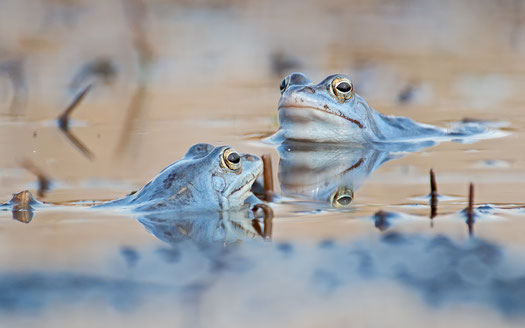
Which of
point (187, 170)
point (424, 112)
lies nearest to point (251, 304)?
point (187, 170)

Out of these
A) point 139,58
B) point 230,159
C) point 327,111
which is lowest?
point 327,111

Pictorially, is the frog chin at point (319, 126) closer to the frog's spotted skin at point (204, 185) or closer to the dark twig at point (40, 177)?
the dark twig at point (40, 177)

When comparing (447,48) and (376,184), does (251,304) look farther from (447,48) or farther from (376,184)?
(447,48)

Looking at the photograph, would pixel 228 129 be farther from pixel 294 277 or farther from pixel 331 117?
pixel 294 277

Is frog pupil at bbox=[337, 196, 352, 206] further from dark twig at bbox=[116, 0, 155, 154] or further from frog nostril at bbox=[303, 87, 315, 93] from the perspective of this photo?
frog nostril at bbox=[303, 87, 315, 93]

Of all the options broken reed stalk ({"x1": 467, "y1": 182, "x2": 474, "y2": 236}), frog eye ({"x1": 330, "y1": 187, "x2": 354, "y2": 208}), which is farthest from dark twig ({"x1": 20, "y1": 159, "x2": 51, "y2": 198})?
broken reed stalk ({"x1": 467, "y1": 182, "x2": 474, "y2": 236})

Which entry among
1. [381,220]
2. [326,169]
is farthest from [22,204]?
[326,169]
